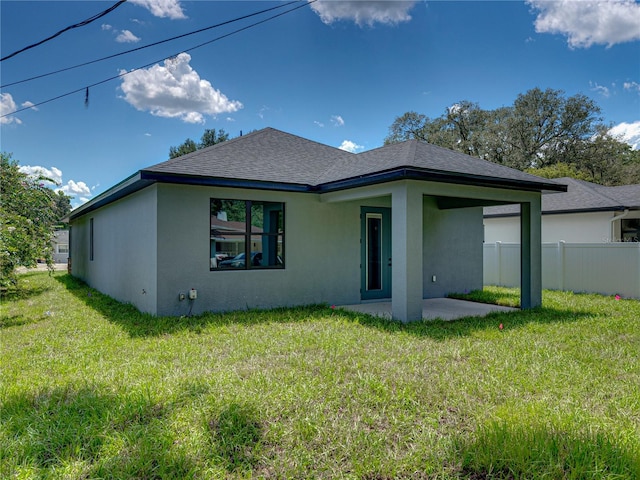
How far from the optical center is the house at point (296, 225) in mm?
7395

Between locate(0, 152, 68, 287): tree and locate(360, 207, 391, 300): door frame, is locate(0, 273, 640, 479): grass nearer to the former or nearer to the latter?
locate(0, 152, 68, 287): tree

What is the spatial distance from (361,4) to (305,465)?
27.9 feet

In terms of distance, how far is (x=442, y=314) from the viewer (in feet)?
27.5

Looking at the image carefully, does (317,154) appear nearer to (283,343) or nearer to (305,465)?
(283,343)

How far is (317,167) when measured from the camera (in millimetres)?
10242

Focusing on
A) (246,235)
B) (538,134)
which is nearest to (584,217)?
(246,235)

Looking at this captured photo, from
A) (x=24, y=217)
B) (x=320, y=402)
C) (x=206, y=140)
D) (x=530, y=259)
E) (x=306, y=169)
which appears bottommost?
(x=320, y=402)

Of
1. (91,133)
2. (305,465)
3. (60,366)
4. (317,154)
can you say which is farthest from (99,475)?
(91,133)

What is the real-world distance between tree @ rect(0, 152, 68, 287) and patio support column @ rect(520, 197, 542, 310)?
10.7 metres

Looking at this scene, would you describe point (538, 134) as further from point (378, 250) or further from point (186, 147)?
point (186, 147)

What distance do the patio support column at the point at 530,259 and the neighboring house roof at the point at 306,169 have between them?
2.04 ft

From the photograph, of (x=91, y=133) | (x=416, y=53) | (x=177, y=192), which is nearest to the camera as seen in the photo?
(x=177, y=192)

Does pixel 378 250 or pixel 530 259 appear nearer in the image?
pixel 530 259

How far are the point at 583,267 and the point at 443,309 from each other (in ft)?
17.6
